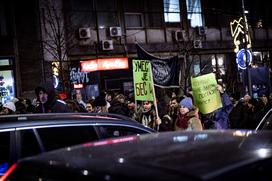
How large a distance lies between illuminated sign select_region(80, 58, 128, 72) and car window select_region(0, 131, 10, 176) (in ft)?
59.4

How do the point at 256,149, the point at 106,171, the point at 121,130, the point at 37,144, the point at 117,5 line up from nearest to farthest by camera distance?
the point at 106,171
the point at 256,149
the point at 37,144
the point at 121,130
the point at 117,5

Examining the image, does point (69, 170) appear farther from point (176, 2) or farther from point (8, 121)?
point (176, 2)

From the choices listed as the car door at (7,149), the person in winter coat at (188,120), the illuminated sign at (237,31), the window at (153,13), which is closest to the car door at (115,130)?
the car door at (7,149)

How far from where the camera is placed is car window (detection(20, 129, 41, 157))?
463cm

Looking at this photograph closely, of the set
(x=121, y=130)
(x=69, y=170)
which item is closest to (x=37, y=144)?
(x=121, y=130)

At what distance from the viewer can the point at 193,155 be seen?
2270 mm

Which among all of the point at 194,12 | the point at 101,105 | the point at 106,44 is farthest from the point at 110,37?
the point at 101,105

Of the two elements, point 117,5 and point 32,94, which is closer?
point 32,94

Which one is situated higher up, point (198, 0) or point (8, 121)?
point (198, 0)

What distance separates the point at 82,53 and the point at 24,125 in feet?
63.5

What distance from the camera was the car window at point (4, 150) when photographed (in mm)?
4570

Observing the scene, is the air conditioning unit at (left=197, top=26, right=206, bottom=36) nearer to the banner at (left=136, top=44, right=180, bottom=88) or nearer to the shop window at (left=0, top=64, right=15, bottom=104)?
the shop window at (left=0, top=64, right=15, bottom=104)

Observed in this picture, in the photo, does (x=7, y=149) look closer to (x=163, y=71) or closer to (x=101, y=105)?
(x=163, y=71)

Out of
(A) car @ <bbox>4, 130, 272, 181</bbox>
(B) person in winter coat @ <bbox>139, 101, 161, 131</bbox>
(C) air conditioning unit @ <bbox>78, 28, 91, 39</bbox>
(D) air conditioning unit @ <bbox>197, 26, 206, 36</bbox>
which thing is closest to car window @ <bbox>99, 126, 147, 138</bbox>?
(A) car @ <bbox>4, 130, 272, 181</bbox>
